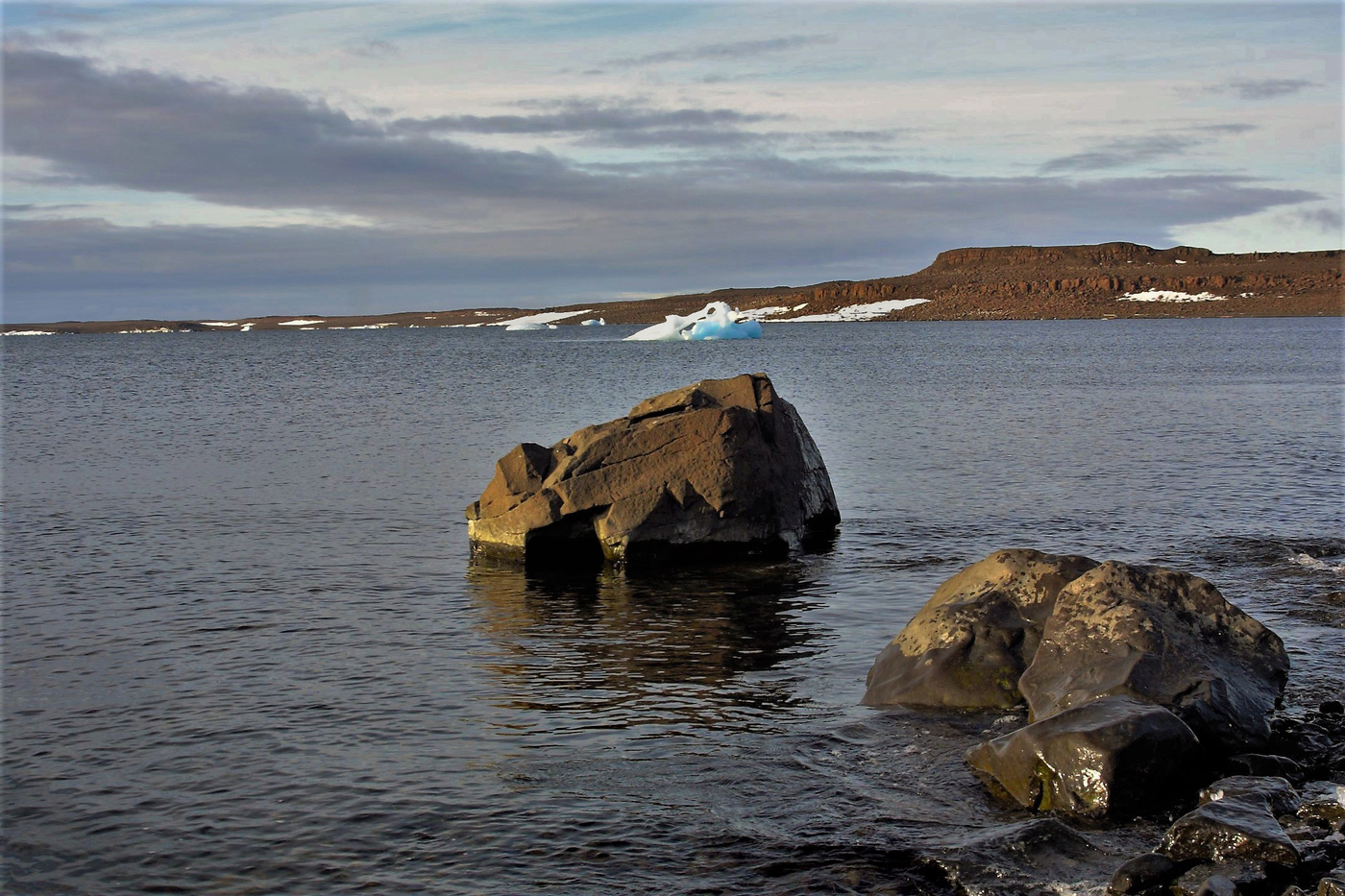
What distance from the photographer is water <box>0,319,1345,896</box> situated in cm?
845

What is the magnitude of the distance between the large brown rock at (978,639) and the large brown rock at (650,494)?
19.4 feet

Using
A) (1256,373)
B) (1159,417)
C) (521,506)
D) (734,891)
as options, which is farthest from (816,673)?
(1256,373)

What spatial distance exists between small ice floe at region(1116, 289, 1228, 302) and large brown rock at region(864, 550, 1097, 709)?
19653 cm

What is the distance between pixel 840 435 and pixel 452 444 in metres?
11.9

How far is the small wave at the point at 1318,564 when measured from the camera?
1686 centimetres

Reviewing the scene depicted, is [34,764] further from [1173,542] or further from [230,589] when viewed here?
[1173,542]

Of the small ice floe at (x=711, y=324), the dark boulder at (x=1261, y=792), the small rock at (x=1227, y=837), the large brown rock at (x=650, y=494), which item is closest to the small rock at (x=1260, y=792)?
the dark boulder at (x=1261, y=792)

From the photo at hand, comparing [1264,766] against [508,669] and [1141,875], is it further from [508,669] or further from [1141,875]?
[508,669]

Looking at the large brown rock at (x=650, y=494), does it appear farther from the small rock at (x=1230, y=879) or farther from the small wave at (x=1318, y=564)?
the small rock at (x=1230, y=879)

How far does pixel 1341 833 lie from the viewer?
8.30 m

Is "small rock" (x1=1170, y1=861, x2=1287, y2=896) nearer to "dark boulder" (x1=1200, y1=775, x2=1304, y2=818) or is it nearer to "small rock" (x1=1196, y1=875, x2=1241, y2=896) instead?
"small rock" (x1=1196, y1=875, x2=1241, y2=896)

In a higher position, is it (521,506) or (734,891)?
(521,506)

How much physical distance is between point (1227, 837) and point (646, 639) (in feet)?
24.7

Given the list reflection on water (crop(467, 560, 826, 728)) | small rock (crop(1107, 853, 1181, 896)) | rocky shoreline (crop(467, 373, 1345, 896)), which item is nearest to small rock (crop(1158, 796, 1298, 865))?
rocky shoreline (crop(467, 373, 1345, 896))
